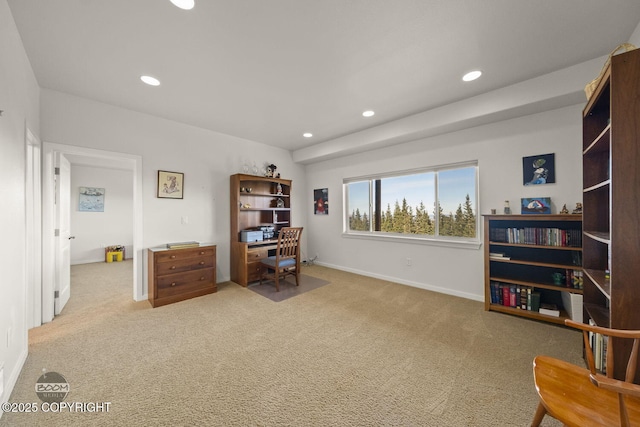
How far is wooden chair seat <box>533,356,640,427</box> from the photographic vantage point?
0.94m

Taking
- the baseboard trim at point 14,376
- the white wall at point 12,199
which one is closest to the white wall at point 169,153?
the white wall at point 12,199

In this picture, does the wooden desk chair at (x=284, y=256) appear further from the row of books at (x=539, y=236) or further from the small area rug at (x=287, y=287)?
the row of books at (x=539, y=236)

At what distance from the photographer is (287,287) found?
3.88 metres

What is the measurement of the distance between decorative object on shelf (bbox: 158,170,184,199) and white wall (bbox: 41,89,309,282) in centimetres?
7

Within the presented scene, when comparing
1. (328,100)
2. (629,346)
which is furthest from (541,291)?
(328,100)

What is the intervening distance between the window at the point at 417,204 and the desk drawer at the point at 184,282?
2.77 m

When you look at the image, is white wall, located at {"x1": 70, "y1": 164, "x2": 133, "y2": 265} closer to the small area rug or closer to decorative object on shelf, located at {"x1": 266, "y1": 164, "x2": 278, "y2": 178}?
decorative object on shelf, located at {"x1": 266, "y1": 164, "x2": 278, "y2": 178}

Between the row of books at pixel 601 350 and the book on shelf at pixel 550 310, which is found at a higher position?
the row of books at pixel 601 350

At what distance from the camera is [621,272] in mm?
1243

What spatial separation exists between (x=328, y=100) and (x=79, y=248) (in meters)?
6.93

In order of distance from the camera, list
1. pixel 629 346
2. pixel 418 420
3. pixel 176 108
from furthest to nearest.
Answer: pixel 176 108, pixel 418 420, pixel 629 346

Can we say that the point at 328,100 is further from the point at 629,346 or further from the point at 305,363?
the point at 629,346

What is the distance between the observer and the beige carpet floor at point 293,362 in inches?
57.3

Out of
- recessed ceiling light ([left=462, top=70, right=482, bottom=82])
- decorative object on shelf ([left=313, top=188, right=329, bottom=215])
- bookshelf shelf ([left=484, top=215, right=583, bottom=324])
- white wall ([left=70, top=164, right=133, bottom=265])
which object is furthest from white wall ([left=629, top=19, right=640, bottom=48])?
white wall ([left=70, top=164, right=133, bottom=265])
